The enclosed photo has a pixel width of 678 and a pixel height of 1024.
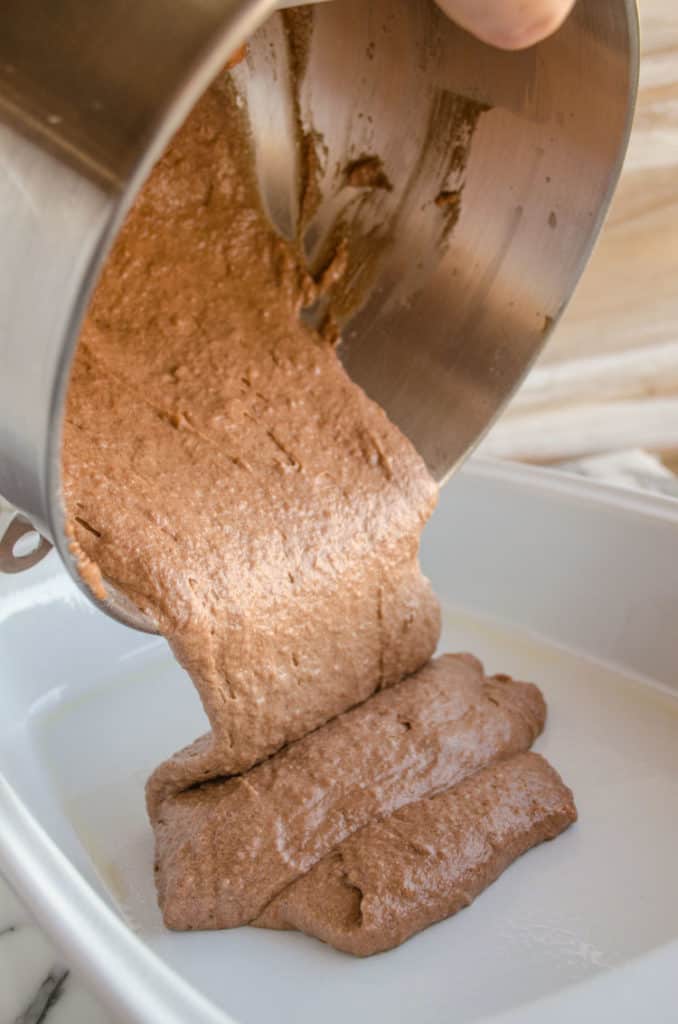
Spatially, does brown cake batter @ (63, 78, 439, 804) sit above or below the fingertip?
below

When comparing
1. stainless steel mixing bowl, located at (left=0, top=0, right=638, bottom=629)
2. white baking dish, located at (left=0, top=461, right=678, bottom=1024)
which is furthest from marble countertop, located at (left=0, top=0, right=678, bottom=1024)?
stainless steel mixing bowl, located at (left=0, top=0, right=638, bottom=629)

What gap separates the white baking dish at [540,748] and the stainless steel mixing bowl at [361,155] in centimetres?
27

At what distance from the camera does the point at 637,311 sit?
2154mm

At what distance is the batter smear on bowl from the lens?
3.35ft

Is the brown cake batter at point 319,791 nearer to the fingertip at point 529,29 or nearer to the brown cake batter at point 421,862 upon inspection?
the brown cake batter at point 421,862

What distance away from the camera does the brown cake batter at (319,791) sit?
1.02 m

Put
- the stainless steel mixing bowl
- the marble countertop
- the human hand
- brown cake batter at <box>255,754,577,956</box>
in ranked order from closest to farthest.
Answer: the stainless steel mixing bowl < the human hand < brown cake batter at <box>255,754,577,956</box> < the marble countertop

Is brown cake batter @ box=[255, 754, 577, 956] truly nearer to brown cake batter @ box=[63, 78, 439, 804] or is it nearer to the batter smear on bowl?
the batter smear on bowl

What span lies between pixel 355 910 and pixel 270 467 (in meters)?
0.42

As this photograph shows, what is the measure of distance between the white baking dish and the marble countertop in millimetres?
414

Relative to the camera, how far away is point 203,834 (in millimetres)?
1061

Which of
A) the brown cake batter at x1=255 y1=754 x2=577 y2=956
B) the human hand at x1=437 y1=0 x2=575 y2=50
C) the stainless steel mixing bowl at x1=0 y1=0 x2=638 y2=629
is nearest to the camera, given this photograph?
the stainless steel mixing bowl at x1=0 y1=0 x2=638 y2=629

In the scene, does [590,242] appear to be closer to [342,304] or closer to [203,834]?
[342,304]

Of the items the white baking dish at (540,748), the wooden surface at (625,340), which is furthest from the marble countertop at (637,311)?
the white baking dish at (540,748)
